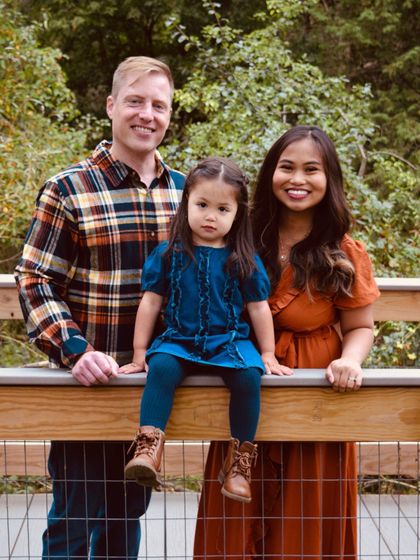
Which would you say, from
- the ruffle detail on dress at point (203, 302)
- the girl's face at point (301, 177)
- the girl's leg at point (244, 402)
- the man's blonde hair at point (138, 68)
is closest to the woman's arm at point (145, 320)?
the ruffle detail on dress at point (203, 302)

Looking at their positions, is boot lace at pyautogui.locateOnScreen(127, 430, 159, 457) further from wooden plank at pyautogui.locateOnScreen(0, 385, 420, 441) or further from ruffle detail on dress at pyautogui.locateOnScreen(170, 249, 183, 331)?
ruffle detail on dress at pyautogui.locateOnScreen(170, 249, 183, 331)

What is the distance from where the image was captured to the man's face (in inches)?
99.0

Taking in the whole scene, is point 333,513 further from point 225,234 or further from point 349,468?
point 225,234

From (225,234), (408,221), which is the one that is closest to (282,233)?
→ (225,234)

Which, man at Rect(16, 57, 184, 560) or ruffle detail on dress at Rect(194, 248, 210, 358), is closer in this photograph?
ruffle detail on dress at Rect(194, 248, 210, 358)

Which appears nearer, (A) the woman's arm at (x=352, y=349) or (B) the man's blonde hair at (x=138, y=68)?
(A) the woman's arm at (x=352, y=349)

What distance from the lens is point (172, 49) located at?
15.3 m

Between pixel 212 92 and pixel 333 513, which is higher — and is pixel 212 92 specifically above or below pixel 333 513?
above

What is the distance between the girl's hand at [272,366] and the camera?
214 centimetres

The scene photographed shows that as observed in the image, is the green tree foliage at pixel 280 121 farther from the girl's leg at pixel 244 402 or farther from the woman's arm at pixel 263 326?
the girl's leg at pixel 244 402

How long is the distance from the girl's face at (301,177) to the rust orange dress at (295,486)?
0.65ft

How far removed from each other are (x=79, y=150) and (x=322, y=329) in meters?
6.32

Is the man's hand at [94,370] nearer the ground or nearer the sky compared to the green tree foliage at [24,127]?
nearer the ground

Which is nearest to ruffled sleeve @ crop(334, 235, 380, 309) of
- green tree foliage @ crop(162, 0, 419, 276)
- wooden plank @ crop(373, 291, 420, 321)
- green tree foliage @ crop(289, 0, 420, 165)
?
wooden plank @ crop(373, 291, 420, 321)
